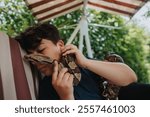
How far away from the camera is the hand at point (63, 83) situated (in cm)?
138

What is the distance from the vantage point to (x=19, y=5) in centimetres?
422

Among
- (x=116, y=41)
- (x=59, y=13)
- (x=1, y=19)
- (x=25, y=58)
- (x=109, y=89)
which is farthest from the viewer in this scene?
(x=116, y=41)

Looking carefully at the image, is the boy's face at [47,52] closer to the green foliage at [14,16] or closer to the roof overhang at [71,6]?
the roof overhang at [71,6]

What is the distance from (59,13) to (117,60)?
2.28 metres

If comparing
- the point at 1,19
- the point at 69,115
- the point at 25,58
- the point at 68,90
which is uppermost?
the point at 1,19

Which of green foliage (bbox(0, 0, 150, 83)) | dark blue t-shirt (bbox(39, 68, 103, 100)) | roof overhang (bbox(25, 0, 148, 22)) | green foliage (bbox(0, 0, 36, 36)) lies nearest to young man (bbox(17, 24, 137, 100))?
dark blue t-shirt (bbox(39, 68, 103, 100))

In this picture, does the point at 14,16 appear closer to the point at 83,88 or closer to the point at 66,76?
the point at 83,88

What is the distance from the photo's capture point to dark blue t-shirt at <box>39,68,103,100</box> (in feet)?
5.06

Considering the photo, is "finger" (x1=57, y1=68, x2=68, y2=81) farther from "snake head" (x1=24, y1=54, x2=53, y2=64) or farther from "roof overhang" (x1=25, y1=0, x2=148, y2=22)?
"roof overhang" (x1=25, y1=0, x2=148, y2=22)

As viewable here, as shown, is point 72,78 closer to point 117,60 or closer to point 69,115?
point 69,115

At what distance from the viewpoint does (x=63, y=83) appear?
1.38m

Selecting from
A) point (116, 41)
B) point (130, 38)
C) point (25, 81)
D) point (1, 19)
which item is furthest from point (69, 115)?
point (130, 38)

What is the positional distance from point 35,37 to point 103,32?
390 cm

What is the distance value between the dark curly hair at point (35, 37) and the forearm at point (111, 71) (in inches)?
8.2
